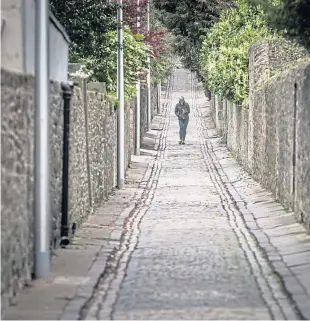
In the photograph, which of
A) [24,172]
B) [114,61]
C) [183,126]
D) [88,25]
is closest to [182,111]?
[183,126]

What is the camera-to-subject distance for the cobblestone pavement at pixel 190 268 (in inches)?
311

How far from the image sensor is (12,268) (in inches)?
310

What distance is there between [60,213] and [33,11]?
297 centimetres

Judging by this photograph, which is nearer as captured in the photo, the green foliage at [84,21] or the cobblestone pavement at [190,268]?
the cobblestone pavement at [190,268]

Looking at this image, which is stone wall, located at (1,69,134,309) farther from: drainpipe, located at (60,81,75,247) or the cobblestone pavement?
the cobblestone pavement

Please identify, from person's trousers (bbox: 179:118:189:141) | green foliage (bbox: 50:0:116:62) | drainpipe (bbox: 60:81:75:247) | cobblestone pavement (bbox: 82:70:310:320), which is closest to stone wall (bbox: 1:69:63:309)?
cobblestone pavement (bbox: 82:70:310:320)

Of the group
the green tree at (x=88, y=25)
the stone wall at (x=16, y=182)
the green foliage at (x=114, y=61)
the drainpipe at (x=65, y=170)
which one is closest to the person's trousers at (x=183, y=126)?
the green foliage at (x=114, y=61)

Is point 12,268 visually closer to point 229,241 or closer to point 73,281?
point 73,281

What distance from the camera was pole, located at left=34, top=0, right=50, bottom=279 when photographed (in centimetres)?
899

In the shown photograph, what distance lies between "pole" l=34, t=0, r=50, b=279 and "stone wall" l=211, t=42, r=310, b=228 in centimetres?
468

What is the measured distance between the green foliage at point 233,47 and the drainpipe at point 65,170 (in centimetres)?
1443

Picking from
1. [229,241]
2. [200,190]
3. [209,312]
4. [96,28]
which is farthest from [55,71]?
[200,190]

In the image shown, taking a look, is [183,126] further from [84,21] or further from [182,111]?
[84,21]

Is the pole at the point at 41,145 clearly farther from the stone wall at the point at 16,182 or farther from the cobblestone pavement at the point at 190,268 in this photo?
the cobblestone pavement at the point at 190,268
